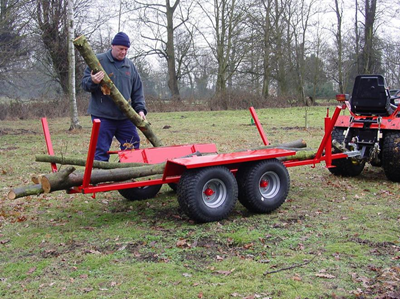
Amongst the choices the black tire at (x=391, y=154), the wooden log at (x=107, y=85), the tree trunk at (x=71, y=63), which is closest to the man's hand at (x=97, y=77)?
the wooden log at (x=107, y=85)

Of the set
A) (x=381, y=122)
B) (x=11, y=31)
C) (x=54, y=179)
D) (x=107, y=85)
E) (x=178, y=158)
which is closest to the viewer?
(x=54, y=179)

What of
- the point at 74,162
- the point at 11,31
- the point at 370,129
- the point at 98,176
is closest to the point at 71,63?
the point at 11,31

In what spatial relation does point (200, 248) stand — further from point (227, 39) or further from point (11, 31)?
point (227, 39)

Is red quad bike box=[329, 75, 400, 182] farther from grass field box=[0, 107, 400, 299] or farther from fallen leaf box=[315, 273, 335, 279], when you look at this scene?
fallen leaf box=[315, 273, 335, 279]

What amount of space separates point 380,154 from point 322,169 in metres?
1.42

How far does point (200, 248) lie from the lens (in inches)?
162

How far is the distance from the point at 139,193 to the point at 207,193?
155cm

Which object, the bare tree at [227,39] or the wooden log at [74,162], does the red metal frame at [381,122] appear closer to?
the wooden log at [74,162]

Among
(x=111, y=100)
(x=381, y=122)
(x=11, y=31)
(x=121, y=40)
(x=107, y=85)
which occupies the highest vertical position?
(x=11, y=31)

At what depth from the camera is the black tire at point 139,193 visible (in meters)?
5.94

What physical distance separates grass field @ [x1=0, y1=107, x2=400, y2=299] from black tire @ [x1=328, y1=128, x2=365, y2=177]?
2.02ft

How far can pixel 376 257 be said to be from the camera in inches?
152

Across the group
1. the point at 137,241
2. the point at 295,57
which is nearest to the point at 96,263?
the point at 137,241

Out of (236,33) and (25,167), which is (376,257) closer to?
(25,167)
